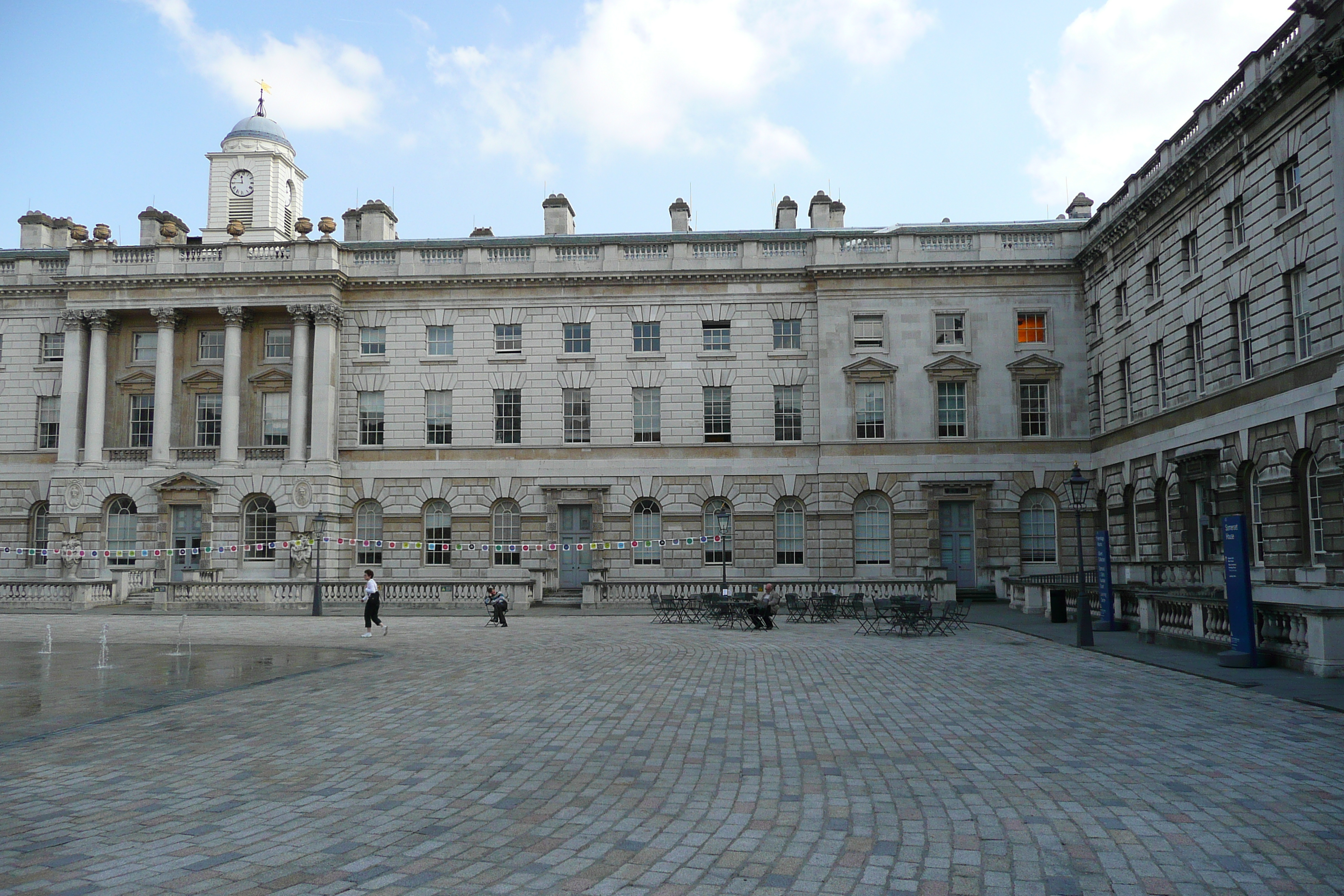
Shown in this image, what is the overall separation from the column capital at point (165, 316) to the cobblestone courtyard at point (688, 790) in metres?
31.1

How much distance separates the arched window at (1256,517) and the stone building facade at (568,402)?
931 centimetres

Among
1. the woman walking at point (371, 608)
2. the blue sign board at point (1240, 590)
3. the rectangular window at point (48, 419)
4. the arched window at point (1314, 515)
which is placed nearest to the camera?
the blue sign board at point (1240, 590)

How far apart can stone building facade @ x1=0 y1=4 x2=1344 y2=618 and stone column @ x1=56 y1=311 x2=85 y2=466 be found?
13 cm

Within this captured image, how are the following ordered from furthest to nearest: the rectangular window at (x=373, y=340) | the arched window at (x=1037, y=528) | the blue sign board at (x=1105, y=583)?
the rectangular window at (x=373, y=340) < the arched window at (x=1037, y=528) < the blue sign board at (x=1105, y=583)

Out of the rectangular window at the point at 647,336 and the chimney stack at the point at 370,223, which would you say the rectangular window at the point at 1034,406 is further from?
the chimney stack at the point at 370,223

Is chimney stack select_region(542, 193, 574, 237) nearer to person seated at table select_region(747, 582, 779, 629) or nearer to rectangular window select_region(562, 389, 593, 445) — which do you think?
rectangular window select_region(562, 389, 593, 445)

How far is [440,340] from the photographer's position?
41.5m

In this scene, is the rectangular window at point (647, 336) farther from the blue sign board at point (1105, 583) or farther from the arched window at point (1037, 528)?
the blue sign board at point (1105, 583)

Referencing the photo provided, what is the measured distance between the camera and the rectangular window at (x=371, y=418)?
41219 mm

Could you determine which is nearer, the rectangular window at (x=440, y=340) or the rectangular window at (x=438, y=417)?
the rectangular window at (x=438, y=417)

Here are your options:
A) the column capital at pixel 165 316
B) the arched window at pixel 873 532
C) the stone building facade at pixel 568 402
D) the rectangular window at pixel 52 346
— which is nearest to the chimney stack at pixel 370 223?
the stone building facade at pixel 568 402

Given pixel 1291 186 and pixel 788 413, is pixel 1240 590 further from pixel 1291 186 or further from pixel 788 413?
pixel 788 413

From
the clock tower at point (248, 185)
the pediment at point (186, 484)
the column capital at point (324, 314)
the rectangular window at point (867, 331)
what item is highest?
the clock tower at point (248, 185)

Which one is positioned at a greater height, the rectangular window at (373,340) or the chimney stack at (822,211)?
the chimney stack at (822,211)
